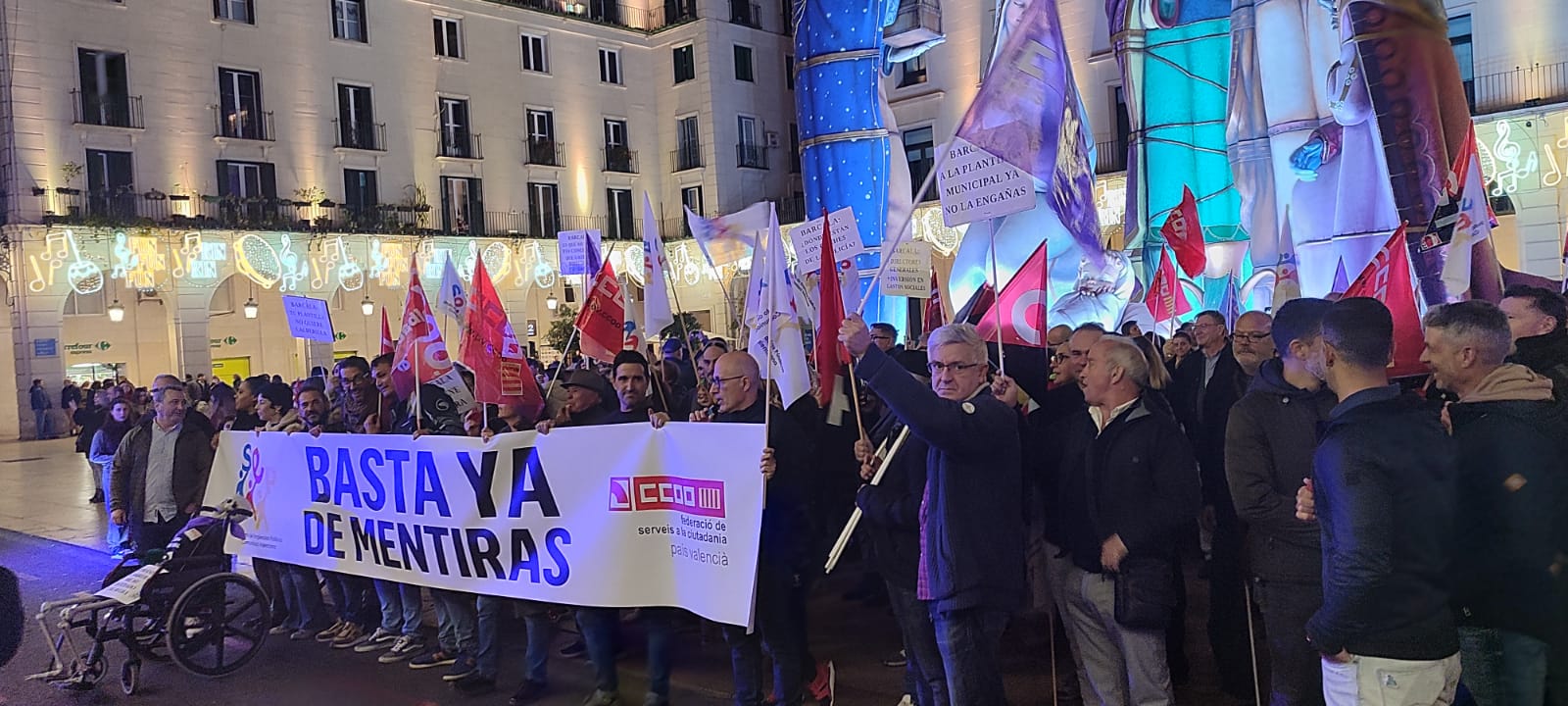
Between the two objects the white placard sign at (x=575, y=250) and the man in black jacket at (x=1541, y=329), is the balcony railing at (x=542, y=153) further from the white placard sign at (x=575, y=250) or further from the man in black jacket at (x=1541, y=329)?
the man in black jacket at (x=1541, y=329)

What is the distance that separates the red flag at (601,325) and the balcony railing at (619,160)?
1232 inches

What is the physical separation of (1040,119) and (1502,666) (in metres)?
4.07

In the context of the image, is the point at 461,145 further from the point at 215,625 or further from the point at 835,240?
the point at 215,625

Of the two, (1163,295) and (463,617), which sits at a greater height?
(1163,295)

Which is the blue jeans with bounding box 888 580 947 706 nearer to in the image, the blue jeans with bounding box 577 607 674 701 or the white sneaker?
the blue jeans with bounding box 577 607 674 701

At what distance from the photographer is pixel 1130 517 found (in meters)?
4.19

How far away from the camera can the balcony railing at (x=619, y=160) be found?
38219 mm

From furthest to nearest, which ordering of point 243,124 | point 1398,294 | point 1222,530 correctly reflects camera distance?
point 243,124 < point 1222,530 < point 1398,294

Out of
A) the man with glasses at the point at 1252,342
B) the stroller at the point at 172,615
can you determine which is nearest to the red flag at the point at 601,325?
the stroller at the point at 172,615

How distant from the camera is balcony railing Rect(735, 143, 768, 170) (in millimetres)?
38875

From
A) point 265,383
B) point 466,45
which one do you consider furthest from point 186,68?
point 265,383

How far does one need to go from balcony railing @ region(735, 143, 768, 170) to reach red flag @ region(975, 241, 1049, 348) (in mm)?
33428

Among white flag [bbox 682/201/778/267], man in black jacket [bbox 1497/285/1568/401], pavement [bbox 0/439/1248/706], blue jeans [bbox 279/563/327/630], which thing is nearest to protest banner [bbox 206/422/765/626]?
blue jeans [bbox 279/563/327/630]

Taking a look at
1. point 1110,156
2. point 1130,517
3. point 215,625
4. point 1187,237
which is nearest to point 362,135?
point 1110,156
